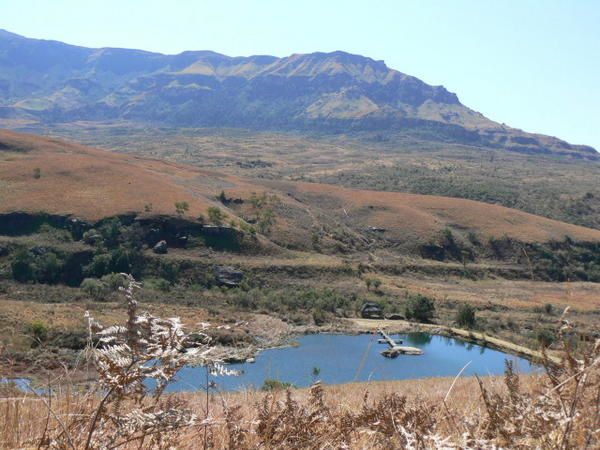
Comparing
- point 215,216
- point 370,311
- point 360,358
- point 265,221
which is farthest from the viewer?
point 265,221

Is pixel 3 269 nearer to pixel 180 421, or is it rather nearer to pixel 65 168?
pixel 65 168

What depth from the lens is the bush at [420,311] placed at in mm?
45531

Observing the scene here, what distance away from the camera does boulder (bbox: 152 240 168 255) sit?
52219 millimetres

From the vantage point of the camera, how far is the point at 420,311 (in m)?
45.5

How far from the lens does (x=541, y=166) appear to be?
519 feet

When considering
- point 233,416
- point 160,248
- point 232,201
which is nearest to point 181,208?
point 160,248

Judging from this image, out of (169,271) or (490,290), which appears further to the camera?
(490,290)

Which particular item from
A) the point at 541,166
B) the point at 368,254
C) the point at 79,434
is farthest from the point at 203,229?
the point at 541,166

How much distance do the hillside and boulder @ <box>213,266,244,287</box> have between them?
913 centimetres

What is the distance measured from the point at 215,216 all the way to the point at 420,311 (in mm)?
22919

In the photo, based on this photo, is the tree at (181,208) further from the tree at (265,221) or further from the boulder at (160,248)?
the tree at (265,221)

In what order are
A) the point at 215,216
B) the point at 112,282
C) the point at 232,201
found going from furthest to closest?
the point at 232,201 → the point at 215,216 → the point at 112,282

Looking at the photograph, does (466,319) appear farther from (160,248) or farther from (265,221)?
(265,221)

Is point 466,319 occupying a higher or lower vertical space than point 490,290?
higher
